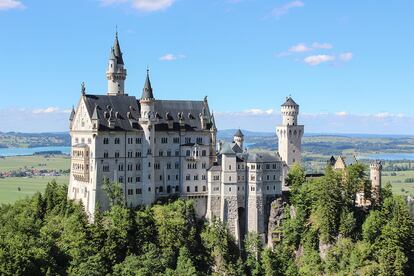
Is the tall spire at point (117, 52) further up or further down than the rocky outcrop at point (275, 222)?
further up

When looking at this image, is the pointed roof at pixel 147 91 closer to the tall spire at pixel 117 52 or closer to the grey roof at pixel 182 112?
the grey roof at pixel 182 112

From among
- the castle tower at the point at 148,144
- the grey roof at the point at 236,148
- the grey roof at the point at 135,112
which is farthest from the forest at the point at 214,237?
the grey roof at the point at 236,148

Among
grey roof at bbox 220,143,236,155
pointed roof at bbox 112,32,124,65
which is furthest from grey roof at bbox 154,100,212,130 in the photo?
pointed roof at bbox 112,32,124,65

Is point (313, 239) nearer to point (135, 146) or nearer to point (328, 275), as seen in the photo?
point (328, 275)

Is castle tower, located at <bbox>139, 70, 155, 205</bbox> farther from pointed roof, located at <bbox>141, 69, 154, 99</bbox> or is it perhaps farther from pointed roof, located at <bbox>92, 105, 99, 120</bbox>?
pointed roof, located at <bbox>92, 105, 99, 120</bbox>

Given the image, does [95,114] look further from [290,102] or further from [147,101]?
[290,102]
